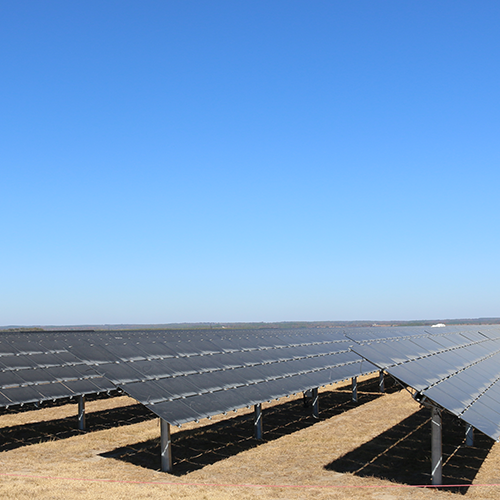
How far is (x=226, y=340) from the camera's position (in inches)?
Answer: 1278

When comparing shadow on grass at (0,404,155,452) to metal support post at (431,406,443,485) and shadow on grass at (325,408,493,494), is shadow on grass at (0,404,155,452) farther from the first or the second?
metal support post at (431,406,443,485)

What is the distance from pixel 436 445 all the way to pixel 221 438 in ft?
37.3

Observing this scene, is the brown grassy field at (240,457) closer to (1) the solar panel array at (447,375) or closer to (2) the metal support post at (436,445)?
(2) the metal support post at (436,445)

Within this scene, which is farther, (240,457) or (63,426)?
(63,426)

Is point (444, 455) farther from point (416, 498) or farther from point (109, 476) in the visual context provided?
point (109, 476)

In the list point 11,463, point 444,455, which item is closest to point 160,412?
point 11,463

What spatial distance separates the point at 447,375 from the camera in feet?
65.7

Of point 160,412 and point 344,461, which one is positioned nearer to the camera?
point 160,412

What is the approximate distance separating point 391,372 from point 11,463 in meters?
15.5

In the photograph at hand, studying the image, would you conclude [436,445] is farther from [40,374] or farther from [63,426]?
[63,426]

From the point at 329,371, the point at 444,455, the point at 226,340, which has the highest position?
the point at 226,340

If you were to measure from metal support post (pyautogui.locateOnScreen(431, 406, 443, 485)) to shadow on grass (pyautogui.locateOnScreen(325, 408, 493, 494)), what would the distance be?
1.72 feet

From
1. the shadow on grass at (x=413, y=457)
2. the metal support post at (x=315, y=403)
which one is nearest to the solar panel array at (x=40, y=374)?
the metal support post at (x=315, y=403)

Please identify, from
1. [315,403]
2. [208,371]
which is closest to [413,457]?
[208,371]
